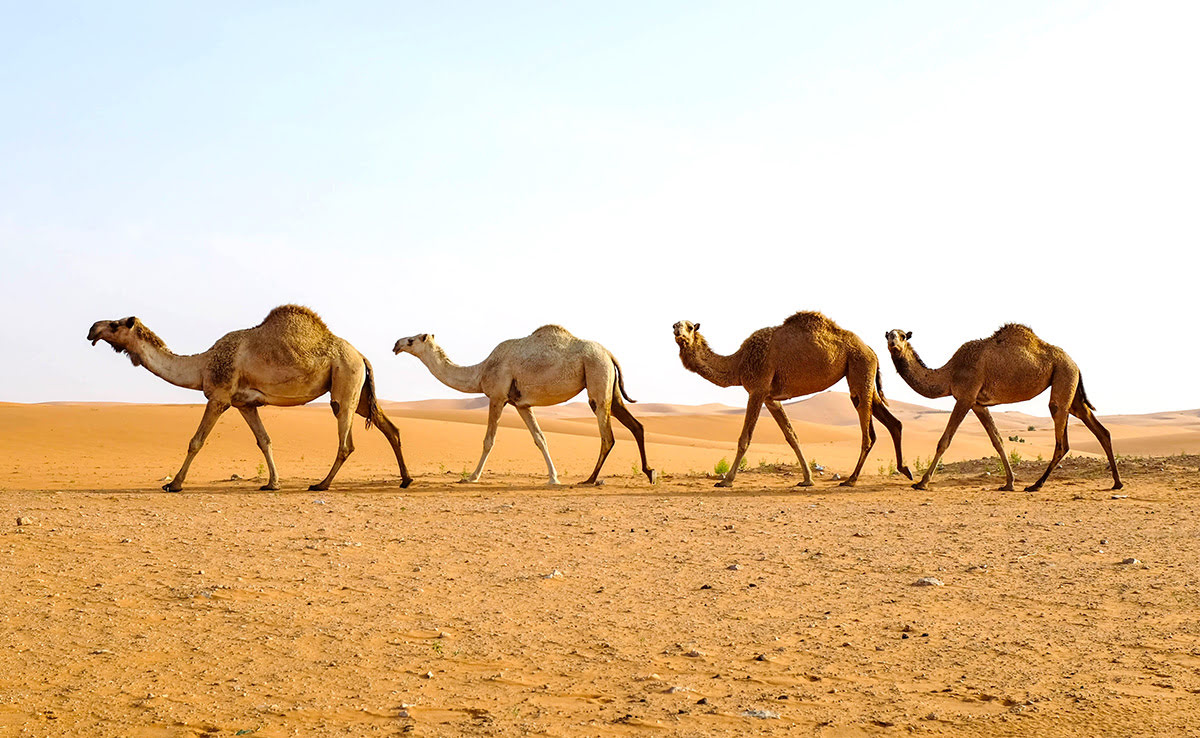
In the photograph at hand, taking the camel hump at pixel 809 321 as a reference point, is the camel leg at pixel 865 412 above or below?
below

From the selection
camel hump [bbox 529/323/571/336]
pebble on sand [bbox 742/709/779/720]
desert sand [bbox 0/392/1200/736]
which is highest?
camel hump [bbox 529/323/571/336]

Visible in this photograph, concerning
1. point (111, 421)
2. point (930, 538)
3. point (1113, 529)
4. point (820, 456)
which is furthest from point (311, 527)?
point (820, 456)

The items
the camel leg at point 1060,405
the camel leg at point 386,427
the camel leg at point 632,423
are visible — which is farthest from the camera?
the camel leg at point 632,423

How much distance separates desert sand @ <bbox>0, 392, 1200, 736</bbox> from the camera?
4910 millimetres

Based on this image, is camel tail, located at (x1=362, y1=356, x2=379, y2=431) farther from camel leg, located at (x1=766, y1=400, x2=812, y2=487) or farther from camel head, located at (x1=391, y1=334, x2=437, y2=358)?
camel leg, located at (x1=766, y1=400, x2=812, y2=487)

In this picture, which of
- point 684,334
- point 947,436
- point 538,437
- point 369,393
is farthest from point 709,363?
point 369,393

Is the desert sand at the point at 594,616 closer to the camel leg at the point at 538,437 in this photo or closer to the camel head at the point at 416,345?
the camel leg at the point at 538,437

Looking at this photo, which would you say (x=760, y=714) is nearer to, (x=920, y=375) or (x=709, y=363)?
(x=709, y=363)

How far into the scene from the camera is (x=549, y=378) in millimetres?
15203

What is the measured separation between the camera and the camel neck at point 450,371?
1603 centimetres

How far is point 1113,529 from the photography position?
10445mm

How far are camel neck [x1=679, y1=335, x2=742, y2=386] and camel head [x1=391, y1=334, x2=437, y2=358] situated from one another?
3.91 meters

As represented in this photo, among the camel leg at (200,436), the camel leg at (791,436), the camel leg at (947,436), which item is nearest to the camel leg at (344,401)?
the camel leg at (200,436)

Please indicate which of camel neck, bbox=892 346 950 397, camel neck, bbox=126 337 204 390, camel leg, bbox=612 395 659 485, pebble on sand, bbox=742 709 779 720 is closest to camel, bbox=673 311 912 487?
camel neck, bbox=892 346 950 397
